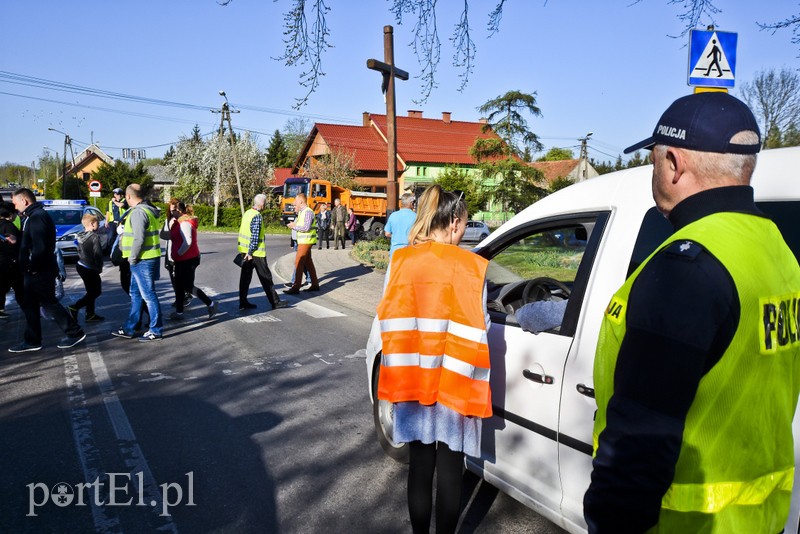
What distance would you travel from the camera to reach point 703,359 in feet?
4.34

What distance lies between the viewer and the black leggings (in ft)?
9.47

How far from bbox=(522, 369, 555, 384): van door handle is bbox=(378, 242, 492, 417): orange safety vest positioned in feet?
0.96

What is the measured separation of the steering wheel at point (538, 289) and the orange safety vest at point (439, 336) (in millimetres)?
1140

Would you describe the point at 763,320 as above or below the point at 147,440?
above

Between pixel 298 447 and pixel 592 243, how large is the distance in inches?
108

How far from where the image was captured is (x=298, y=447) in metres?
4.55

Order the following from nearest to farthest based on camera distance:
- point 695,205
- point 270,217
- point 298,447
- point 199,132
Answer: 1. point 695,205
2. point 298,447
3. point 270,217
4. point 199,132

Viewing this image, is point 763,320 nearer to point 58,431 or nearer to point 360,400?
point 360,400

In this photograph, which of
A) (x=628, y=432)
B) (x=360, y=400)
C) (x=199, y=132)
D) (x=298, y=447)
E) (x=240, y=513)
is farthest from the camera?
(x=199, y=132)

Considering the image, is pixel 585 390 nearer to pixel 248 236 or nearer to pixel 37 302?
pixel 37 302

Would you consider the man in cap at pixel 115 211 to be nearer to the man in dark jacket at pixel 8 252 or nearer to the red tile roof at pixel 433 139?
the man in dark jacket at pixel 8 252

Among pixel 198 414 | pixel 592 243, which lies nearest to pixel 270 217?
pixel 198 414

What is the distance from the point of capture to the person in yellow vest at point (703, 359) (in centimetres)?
135

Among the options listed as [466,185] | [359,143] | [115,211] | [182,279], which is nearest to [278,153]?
[359,143]
